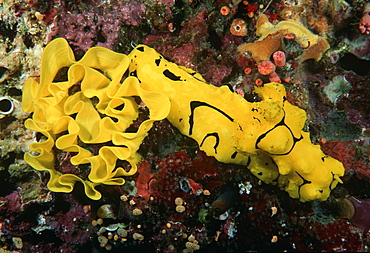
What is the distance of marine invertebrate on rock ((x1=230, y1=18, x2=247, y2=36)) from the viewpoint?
3994mm

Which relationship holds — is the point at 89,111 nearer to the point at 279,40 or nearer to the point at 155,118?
the point at 155,118

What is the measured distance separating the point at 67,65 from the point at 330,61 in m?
4.05

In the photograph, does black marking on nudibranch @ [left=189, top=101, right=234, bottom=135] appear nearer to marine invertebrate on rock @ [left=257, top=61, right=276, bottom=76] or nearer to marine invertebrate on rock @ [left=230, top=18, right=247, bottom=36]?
marine invertebrate on rock @ [left=257, top=61, right=276, bottom=76]

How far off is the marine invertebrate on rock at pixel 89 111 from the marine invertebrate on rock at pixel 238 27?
5.80ft

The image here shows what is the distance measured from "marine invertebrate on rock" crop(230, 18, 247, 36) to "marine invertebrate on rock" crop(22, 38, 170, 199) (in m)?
1.77

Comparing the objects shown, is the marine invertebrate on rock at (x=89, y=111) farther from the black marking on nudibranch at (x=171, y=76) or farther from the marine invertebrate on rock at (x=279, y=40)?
→ the marine invertebrate on rock at (x=279, y=40)

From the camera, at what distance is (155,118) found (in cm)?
326

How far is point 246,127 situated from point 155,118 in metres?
1.22

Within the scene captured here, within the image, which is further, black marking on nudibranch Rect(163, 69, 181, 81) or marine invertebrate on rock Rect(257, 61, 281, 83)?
marine invertebrate on rock Rect(257, 61, 281, 83)

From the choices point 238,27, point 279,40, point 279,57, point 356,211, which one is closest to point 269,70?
point 279,57

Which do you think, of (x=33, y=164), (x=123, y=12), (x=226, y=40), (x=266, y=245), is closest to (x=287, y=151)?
(x=266, y=245)

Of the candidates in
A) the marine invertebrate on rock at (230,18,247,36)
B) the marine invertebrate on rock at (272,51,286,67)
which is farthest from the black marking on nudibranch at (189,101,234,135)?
the marine invertebrate on rock at (230,18,247,36)

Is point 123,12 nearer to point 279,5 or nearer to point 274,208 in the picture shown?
point 279,5

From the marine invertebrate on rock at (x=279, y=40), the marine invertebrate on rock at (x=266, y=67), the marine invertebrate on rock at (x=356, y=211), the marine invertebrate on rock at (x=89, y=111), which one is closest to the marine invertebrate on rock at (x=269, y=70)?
the marine invertebrate on rock at (x=266, y=67)
